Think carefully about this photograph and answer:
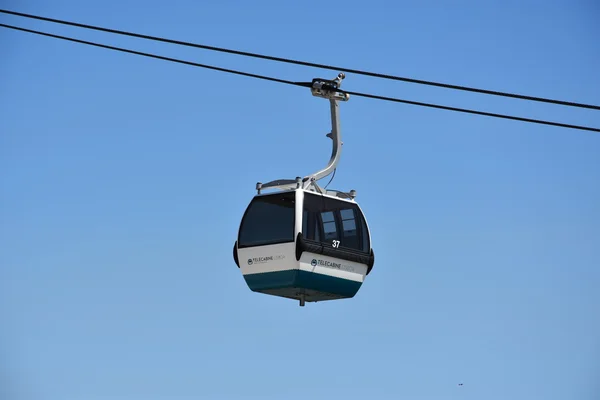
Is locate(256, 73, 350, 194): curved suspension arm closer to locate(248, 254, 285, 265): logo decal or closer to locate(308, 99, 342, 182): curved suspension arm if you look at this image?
locate(308, 99, 342, 182): curved suspension arm

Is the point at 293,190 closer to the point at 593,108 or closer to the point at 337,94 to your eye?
the point at 337,94

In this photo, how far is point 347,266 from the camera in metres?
18.0

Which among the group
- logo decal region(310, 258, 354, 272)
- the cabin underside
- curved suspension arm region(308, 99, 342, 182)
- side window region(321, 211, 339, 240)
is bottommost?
the cabin underside

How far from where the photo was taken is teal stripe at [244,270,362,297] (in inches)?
679

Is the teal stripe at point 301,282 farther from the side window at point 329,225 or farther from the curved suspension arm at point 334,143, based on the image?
the curved suspension arm at point 334,143

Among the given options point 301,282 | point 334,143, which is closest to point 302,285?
point 301,282

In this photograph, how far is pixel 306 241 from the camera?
677 inches

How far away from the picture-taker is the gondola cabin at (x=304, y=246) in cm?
1722

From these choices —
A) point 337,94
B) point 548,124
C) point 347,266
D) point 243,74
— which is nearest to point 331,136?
point 337,94

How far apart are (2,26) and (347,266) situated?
262 inches

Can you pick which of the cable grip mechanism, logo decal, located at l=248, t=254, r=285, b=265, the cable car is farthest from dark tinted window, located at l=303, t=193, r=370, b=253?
the cable grip mechanism

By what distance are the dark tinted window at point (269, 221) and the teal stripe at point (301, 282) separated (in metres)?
0.54

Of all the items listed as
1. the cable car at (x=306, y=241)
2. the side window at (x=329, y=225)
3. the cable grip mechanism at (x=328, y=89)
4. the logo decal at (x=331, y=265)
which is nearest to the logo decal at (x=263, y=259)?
the cable car at (x=306, y=241)

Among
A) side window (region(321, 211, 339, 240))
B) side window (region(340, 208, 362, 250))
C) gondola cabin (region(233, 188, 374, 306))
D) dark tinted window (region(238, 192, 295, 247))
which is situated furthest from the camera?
side window (region(340, 208, 362, 250))
